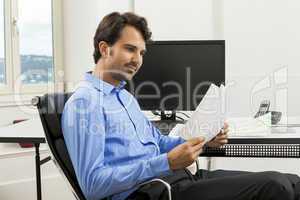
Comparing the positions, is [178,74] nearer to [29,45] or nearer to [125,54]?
[125,54]

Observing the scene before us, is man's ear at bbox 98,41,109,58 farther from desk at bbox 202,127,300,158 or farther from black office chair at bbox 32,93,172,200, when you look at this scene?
desk at bbox 202,127,300,158

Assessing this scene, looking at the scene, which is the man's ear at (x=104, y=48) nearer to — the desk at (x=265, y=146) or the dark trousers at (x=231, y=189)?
the dark trousers at (x=231, y=189)

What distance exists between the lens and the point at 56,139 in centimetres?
127

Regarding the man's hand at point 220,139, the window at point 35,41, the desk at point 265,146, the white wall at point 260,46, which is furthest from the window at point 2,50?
the man's hand at point 220,139

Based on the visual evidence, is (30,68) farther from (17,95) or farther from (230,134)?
(230,134)

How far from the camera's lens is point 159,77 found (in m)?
2.09

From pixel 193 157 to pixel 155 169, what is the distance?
13 centimetres

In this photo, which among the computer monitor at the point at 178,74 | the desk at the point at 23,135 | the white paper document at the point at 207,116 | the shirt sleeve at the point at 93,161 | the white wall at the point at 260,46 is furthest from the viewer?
the white wall at the point at 260,46

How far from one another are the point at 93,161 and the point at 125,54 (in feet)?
1.30

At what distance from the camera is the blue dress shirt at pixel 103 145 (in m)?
1.15

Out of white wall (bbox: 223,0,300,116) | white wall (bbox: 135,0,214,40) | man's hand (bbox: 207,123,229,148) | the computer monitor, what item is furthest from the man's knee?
white wall (bbox: 135,0,214,40)

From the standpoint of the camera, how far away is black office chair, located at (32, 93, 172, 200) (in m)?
1.24

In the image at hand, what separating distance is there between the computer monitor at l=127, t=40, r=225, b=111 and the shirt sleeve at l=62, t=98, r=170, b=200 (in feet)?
2.89

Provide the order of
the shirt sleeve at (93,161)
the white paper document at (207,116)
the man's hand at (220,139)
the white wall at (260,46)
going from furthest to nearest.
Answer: the white wall at (260,46) < the man's hand at (220,139) < the white paper document at (207,116) < the shirt sleeve at (93,161)
